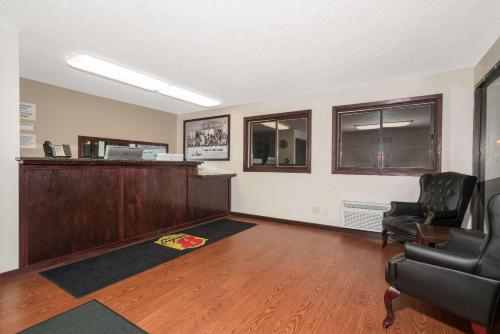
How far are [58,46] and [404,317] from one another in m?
4.43

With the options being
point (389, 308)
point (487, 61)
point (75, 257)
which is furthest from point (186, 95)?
point (487, 61)

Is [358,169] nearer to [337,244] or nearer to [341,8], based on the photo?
[337,244]

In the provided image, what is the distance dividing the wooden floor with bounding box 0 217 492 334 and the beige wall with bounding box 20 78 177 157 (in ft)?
8.87

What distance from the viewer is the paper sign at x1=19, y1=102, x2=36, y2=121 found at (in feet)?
12.0

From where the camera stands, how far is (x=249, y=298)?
2.00 metres

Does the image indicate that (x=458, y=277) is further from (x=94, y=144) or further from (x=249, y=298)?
(x=94, y=144)

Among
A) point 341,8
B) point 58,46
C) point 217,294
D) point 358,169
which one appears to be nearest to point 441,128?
point 358,169

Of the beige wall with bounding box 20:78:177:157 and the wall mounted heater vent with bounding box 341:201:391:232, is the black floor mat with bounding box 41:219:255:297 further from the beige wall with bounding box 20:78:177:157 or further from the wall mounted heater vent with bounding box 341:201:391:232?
the beige wall with bounding box 20:78:177:157

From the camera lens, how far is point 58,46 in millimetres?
2699

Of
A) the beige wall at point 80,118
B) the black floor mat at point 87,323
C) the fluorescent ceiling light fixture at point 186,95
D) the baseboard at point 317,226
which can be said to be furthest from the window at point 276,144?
the black floor mat at point 87,323

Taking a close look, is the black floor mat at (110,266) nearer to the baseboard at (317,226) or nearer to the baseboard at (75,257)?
the baseboard at (75,257)

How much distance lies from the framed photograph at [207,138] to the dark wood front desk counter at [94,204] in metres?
1.29

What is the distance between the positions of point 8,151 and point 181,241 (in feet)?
7.25

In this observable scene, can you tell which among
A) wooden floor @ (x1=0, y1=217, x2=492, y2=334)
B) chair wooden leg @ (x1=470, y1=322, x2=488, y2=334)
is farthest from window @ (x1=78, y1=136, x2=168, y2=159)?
chair wooden leg @ (x1=470, y1=322, x2=488, y2=334)
